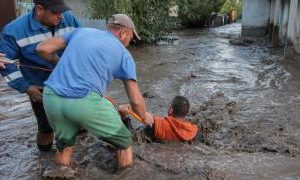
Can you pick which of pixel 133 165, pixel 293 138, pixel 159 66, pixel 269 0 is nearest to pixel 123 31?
pixel 133 165

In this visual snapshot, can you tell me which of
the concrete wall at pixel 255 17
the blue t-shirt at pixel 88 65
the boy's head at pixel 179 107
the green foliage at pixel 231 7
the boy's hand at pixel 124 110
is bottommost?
the green foliage at pixel 231 7

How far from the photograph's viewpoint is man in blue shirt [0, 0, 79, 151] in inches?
179

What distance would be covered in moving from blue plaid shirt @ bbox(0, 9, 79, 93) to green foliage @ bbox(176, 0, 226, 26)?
2084 cm

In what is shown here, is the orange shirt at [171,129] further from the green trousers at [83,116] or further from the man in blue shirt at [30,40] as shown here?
the man in blue shirt at [30,40]

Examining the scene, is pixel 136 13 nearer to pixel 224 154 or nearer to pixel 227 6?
pixel 224 154

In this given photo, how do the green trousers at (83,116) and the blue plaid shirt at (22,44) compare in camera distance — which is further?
the blue plaid shirt at (22,44)

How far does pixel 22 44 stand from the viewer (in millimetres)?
4695

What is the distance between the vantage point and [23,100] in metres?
8.65

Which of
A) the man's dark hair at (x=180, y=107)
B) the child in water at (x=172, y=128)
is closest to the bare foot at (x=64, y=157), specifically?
the child in water at (x=172, y=128)

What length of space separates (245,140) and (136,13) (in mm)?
11375

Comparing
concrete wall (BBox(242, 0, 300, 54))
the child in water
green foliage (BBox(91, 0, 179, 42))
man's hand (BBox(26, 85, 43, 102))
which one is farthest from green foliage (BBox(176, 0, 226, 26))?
man's hand (BBox(26, 85, 43, 102))

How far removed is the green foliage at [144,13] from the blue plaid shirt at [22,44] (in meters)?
10.7

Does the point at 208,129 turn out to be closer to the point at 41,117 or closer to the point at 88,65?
the point at 41,117

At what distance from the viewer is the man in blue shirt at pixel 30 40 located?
4.56 metres
